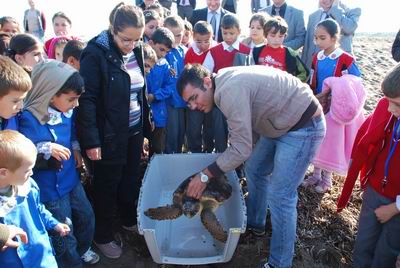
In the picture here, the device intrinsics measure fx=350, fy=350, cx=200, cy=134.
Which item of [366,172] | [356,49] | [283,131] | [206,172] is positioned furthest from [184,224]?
[356,49]

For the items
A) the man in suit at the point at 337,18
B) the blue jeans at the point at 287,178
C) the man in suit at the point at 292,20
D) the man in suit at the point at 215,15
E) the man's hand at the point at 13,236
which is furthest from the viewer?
the man in suit at the point at 215,15

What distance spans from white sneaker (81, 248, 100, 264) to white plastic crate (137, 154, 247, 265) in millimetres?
429

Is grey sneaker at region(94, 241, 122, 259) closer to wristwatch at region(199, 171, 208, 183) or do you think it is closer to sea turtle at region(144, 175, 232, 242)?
sea turtle at region(144, 175, 232, 242)

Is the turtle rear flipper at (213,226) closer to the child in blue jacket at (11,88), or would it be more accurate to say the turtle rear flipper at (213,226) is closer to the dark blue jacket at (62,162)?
the dark blue jacket at (62,162)

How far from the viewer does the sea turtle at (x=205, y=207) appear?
248 cm

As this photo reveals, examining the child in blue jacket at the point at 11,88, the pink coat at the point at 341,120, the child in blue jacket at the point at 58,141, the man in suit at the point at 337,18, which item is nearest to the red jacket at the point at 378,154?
the pink coat at the point at 341,120

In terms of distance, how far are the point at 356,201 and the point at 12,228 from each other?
301cm

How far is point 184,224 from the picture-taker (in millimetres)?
3002

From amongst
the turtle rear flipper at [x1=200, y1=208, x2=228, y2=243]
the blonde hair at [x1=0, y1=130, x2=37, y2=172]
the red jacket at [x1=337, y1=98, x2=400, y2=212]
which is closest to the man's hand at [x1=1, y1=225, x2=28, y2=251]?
the blonde hair at [x1=0, y1=130, x2=37, y2=172]

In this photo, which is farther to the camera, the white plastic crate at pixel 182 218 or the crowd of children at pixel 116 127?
the white plastic crate at pixel 182 218

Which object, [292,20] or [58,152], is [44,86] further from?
[292,20]

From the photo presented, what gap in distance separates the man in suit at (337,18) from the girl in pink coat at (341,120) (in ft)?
4.22

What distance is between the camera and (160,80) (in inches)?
122

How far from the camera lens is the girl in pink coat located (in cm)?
304
